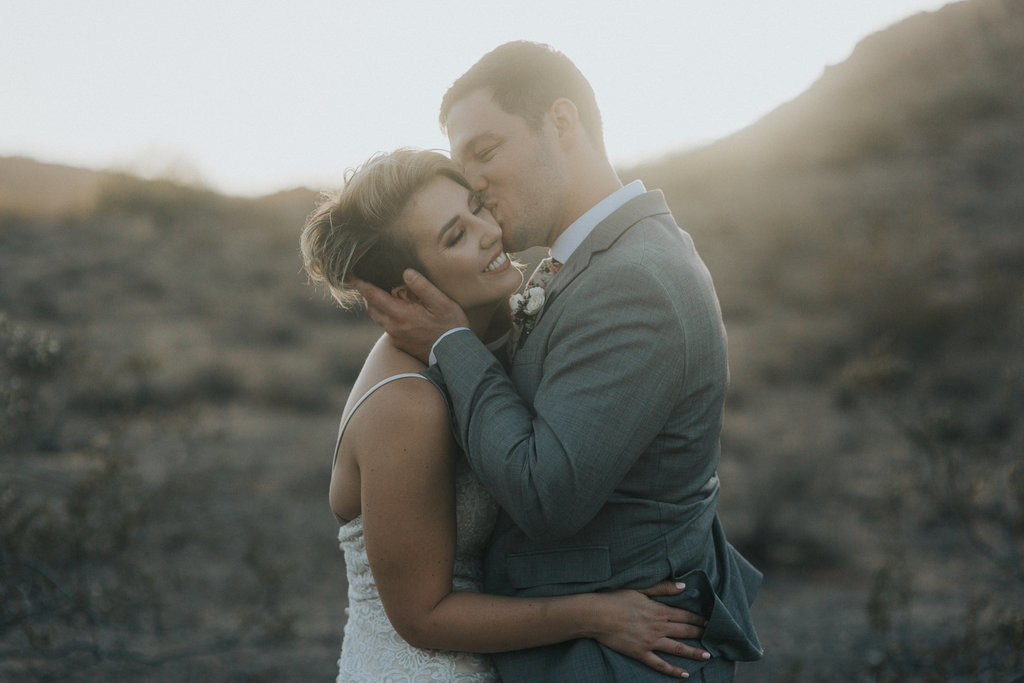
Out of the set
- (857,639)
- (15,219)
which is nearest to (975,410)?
(857,639)

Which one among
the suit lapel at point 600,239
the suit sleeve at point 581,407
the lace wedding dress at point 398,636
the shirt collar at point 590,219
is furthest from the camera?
the shirt collar at point 590,219

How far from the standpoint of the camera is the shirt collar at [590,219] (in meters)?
2.32

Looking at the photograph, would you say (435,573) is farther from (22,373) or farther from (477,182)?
(22,373)

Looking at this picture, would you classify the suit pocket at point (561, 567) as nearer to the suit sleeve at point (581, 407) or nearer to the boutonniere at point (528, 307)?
the suit sleeve at point (581, 407)

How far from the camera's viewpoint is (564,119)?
2.53 m

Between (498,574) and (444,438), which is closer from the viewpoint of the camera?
(444,438)

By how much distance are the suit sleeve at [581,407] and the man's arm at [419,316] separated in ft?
0.74

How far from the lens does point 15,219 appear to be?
20.6m

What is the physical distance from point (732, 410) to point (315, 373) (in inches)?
265

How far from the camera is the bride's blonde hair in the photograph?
2.27 metres

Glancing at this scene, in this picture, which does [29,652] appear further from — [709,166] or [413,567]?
[709,166]

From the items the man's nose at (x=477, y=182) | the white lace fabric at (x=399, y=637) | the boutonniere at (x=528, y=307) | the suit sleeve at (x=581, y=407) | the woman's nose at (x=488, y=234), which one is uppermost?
the man's nose at (x=477, y=182)

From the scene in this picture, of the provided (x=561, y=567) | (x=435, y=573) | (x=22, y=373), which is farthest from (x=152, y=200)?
Answer: (x=561, y=567)

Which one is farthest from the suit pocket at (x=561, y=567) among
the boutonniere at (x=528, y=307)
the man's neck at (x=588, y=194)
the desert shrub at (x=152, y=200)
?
the desert shrub at (x=152, y=200)
